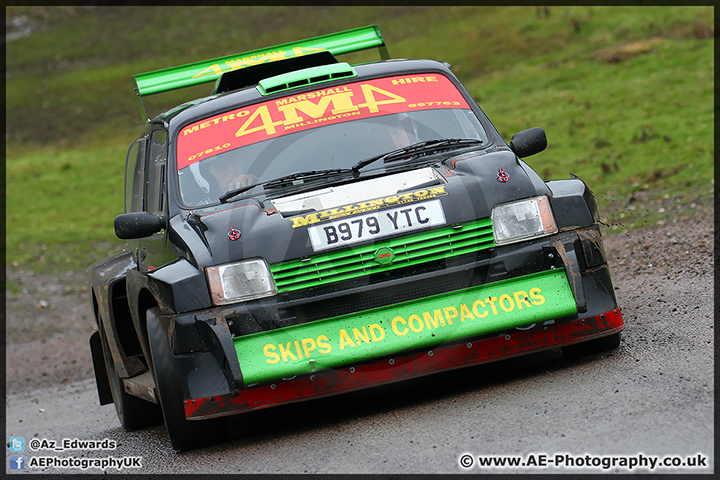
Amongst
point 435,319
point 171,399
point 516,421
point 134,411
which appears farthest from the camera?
point 134,411

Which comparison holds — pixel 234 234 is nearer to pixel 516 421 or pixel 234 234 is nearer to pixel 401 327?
pixel 401 327

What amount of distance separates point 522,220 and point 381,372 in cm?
119

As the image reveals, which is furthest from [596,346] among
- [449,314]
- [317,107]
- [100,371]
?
[100,371]

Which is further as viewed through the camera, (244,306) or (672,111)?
(672,111)

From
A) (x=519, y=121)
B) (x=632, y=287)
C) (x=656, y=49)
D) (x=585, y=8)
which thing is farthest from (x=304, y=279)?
(x=585, y=8)

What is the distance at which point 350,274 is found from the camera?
518 cm

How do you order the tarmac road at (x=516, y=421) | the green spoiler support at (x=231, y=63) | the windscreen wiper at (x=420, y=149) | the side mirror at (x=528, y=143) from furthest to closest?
the green spoiler support at (x=231, y=63) → the side mirror at (x=528, y=143) → the windscreen wiper at (x=420, y=149) → the tarmac road at (x=516, y=421)

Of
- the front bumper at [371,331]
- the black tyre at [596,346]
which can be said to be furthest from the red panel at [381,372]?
the black tyre at [596,346]

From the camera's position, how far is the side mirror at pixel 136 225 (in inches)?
228

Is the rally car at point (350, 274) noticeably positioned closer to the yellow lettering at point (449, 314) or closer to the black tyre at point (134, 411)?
the yellow lettering at point (449, 314)

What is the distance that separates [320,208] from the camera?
5344 mm

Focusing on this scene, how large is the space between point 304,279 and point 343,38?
4294 millimetres

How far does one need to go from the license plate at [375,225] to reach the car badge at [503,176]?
1.39ft

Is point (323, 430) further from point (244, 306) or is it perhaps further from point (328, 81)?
point (328, 81)
